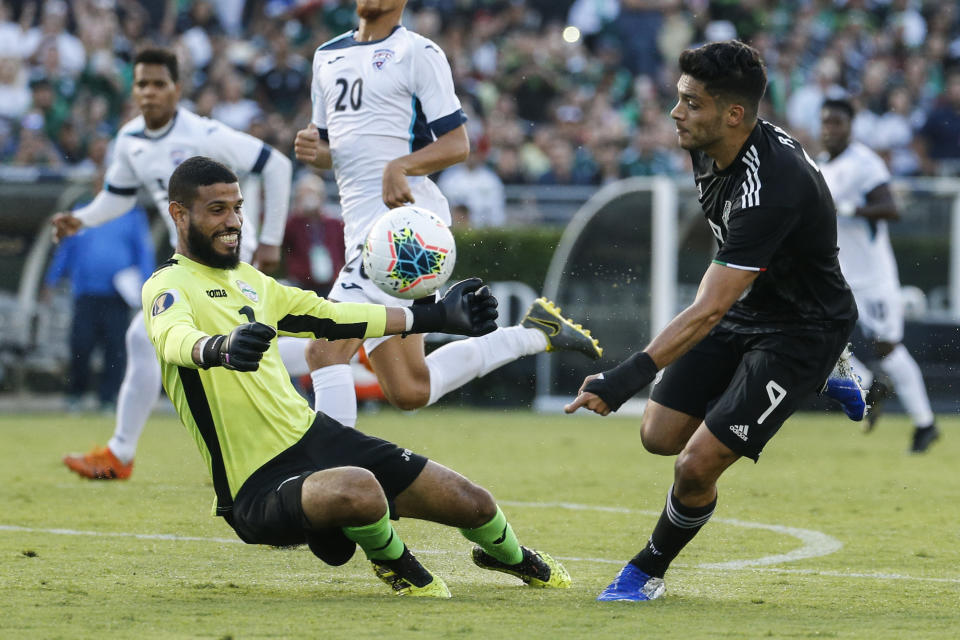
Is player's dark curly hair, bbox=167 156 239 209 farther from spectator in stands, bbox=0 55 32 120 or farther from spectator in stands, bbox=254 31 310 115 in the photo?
spectator in stands, bbox=0 55 32 120

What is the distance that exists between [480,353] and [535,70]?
1096 cm

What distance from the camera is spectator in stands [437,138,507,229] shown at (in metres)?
14.8

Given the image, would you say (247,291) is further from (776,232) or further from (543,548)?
(543,548)

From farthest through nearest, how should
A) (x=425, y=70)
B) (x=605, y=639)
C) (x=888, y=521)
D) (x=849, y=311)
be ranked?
1. (x=888, y=521)
2. (x=425, y=70)
3. (x=849, y=311)
4. (x=605, y=639)

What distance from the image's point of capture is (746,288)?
201 inches

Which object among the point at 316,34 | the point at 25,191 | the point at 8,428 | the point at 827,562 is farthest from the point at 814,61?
the point at 827,562

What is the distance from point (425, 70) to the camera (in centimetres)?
667

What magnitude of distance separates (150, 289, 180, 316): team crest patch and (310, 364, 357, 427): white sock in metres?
1.67

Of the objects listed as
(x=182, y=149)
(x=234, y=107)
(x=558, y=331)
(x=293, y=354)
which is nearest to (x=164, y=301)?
(x=558, y=331)

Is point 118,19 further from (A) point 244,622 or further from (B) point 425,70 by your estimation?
(A) point 244,622

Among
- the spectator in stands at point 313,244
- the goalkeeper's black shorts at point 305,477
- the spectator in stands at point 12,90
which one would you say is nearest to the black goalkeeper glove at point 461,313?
the goalkeeper's black shorts at point 305,477

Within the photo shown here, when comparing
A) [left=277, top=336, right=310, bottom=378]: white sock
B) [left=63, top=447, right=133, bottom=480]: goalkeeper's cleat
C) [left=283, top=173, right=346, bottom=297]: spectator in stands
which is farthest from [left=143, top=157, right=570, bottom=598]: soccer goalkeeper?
[left=283, top=173, right=346, bottom=297]: spectator in stands

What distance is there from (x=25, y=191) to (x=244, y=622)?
35.1 feet

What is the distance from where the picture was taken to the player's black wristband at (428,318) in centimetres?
512
